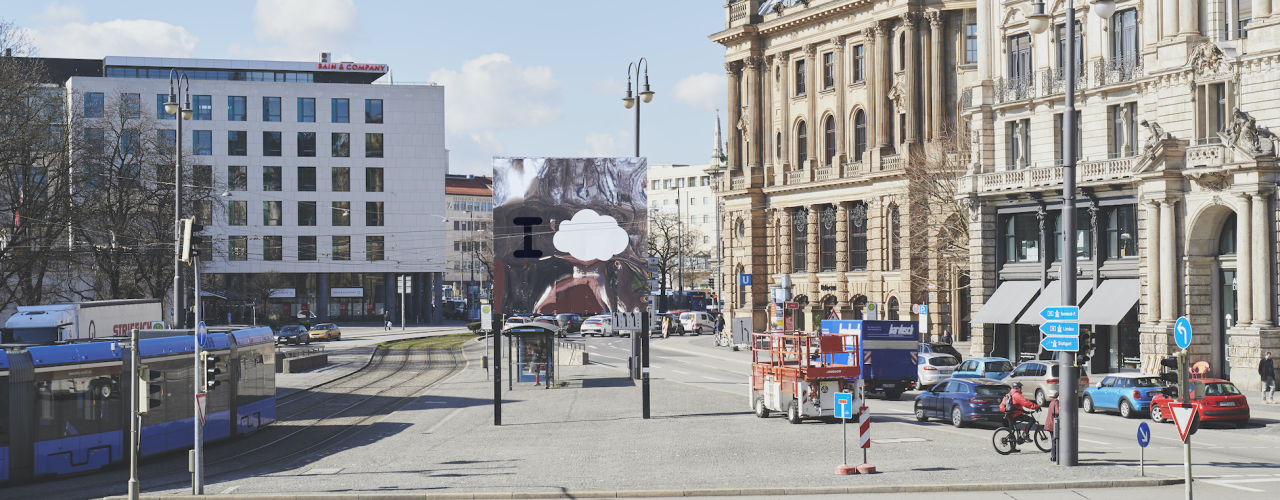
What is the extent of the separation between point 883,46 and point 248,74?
62.8m

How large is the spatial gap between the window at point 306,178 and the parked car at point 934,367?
7463cm

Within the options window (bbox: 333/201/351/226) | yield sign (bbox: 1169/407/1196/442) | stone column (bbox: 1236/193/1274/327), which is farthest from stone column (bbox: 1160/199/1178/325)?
window (bbox: 333/201/351/226)

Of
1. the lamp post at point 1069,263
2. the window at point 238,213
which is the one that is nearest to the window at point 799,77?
the window at point 238,213

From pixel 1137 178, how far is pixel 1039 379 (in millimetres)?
12332

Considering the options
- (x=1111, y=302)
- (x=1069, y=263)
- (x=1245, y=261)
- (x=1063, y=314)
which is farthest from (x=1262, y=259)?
(x=1063, y=314)

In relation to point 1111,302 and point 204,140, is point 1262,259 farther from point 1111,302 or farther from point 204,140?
point 204,140

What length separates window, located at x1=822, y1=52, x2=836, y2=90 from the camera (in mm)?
78562

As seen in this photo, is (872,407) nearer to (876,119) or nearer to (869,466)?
(869,466)

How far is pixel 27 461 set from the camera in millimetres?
23875

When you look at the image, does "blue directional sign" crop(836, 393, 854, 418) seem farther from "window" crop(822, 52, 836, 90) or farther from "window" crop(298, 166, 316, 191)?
"window" crop(298, 166, 316, 191)

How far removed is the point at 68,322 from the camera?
37.8 metres

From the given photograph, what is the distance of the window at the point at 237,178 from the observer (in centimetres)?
10656

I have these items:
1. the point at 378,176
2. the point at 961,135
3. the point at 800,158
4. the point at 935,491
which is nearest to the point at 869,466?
the point at 935,491

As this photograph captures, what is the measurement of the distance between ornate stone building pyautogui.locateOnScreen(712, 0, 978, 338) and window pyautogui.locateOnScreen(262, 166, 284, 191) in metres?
42.2
